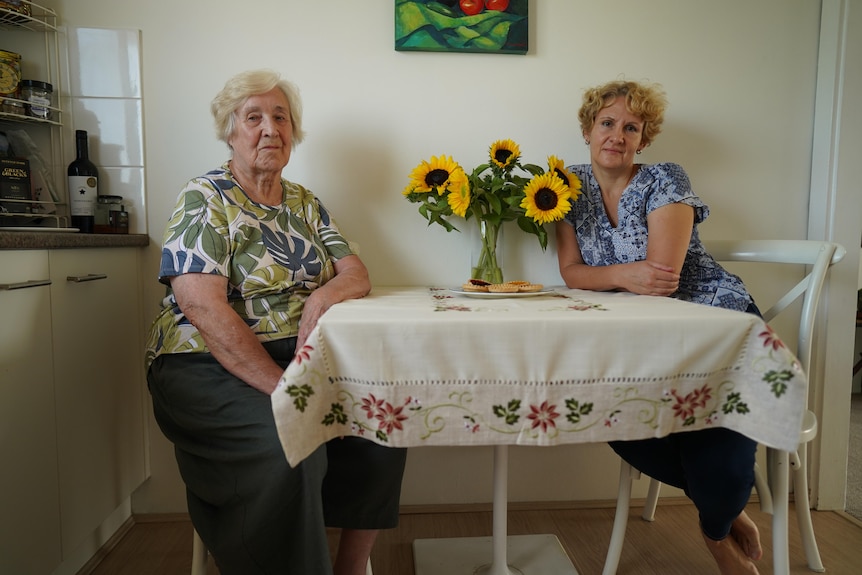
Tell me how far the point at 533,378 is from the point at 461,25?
1.24 meters

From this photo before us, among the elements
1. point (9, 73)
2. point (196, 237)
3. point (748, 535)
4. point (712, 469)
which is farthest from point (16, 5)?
point (748, 535)

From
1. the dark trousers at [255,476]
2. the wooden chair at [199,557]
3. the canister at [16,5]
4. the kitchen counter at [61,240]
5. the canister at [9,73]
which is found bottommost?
the wooden chair at [199,557]

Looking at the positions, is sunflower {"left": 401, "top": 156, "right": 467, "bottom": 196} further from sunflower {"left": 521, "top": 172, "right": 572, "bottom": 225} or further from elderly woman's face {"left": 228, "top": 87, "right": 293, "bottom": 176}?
elderly woman's face {"left": 228, "top": 87, "right": 293, "bottom": 176}

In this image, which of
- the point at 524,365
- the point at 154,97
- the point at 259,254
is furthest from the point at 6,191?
the point at 524,365

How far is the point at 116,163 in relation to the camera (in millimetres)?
1731

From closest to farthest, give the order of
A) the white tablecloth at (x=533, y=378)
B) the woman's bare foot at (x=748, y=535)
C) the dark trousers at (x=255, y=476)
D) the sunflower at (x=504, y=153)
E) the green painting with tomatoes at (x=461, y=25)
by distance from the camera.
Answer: the white tablecloth at (x=533, y=378) → the dark trousers at (x=255, y=476) → the woman's bare foot at (x=748, y=535) → the sunflower at (x=504, y=153) → the green painting with tomatoes at (x=461, y=25)

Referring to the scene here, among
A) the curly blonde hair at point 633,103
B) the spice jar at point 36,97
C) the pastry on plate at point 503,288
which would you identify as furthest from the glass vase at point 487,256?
the spice jar at point 36,97

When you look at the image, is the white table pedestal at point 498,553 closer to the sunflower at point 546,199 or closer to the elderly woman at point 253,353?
the elderly woman at point 253,353

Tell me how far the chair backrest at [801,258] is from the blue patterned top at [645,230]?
3.1 inches

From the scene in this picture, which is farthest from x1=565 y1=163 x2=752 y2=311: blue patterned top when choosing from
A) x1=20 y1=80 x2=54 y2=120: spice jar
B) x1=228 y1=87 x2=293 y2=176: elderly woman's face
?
x1=20 y1=80 x2=54 y2=120: spice jar

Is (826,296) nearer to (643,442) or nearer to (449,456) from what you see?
(643,442)

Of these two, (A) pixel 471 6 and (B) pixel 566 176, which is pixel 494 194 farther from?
(A) pixel 471 6

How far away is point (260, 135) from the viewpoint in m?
1.44

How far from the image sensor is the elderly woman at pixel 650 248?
4.12ft
